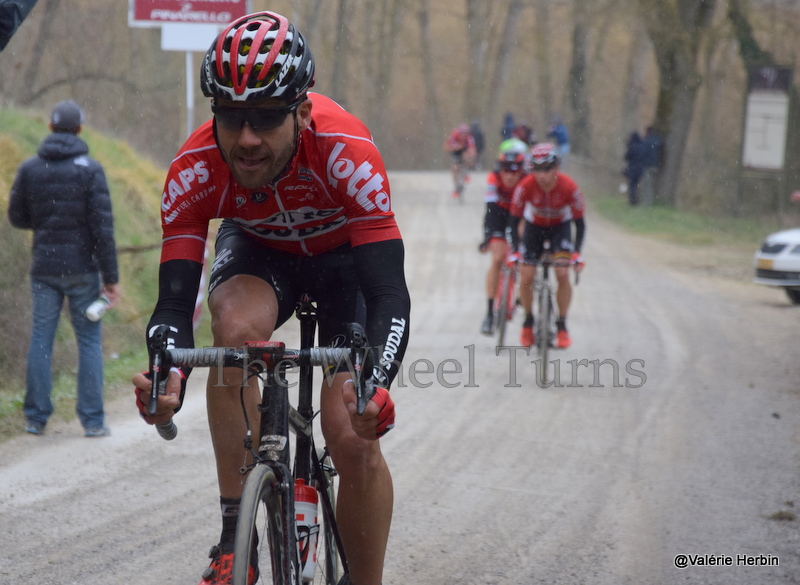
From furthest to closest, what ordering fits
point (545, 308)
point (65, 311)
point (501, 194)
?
point (501, 194) < point (65, 311) < point (545, 308)

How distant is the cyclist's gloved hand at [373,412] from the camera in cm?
260

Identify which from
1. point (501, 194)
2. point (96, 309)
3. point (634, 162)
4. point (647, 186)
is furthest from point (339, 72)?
point (96, 309)

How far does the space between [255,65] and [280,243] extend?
0.83 meters

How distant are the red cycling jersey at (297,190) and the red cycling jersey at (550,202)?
668 cm

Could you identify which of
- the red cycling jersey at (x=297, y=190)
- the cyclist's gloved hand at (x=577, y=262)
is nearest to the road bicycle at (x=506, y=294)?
the cyclist's gloved hand at (x=577, y=262)

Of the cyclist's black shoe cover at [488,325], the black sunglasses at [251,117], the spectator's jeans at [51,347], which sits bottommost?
the cyclist's black shoe cover at [488,325]

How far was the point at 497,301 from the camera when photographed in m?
11.1

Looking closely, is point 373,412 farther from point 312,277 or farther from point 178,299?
point 312,277

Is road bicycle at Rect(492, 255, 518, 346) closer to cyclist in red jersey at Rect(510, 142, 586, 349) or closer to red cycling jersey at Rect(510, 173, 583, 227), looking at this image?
cyclist in red jersey at Rect(510, 142, 586, 349)

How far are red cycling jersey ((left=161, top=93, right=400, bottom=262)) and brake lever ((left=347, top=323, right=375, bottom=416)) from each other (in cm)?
51

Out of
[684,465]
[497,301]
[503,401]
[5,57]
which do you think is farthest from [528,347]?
[5,57]

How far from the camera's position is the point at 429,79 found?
5116 cm

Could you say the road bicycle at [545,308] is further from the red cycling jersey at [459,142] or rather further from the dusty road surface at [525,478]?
the red cycling jersey at [459,142]

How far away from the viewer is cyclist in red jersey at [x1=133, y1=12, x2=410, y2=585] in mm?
2719
